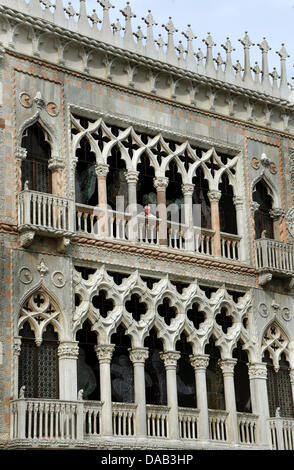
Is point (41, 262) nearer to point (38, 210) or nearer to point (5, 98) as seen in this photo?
point (38, 210)

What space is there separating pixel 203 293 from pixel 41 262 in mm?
3938

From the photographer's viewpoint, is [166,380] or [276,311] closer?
[166,380]

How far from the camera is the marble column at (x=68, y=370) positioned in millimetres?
21578

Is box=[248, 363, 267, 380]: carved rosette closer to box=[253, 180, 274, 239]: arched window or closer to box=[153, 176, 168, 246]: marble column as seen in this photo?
box=[253, 180, 274, 239]: arched window

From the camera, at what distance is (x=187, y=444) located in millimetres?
23016

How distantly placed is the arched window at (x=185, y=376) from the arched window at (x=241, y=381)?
1.15 meters

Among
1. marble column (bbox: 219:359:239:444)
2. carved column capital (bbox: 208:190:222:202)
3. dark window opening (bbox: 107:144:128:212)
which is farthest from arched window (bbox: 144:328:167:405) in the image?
carved column capital (bbox: 208:190:222:202)

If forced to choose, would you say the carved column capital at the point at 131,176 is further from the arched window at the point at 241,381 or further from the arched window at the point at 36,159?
the arched window at the point at 241,381

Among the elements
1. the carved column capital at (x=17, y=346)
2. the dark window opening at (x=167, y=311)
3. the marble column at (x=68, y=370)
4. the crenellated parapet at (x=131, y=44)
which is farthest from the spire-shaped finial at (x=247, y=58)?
the carved column capital at (x=17, y=346)

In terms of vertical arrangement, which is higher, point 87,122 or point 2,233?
point 87,122

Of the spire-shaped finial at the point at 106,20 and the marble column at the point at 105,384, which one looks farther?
the spire-shaped finial at the point at 106,20

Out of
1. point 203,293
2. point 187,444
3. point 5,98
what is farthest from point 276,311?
point 5,98

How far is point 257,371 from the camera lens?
81.3ft

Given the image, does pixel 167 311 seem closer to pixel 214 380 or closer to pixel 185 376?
pixel 185 376
